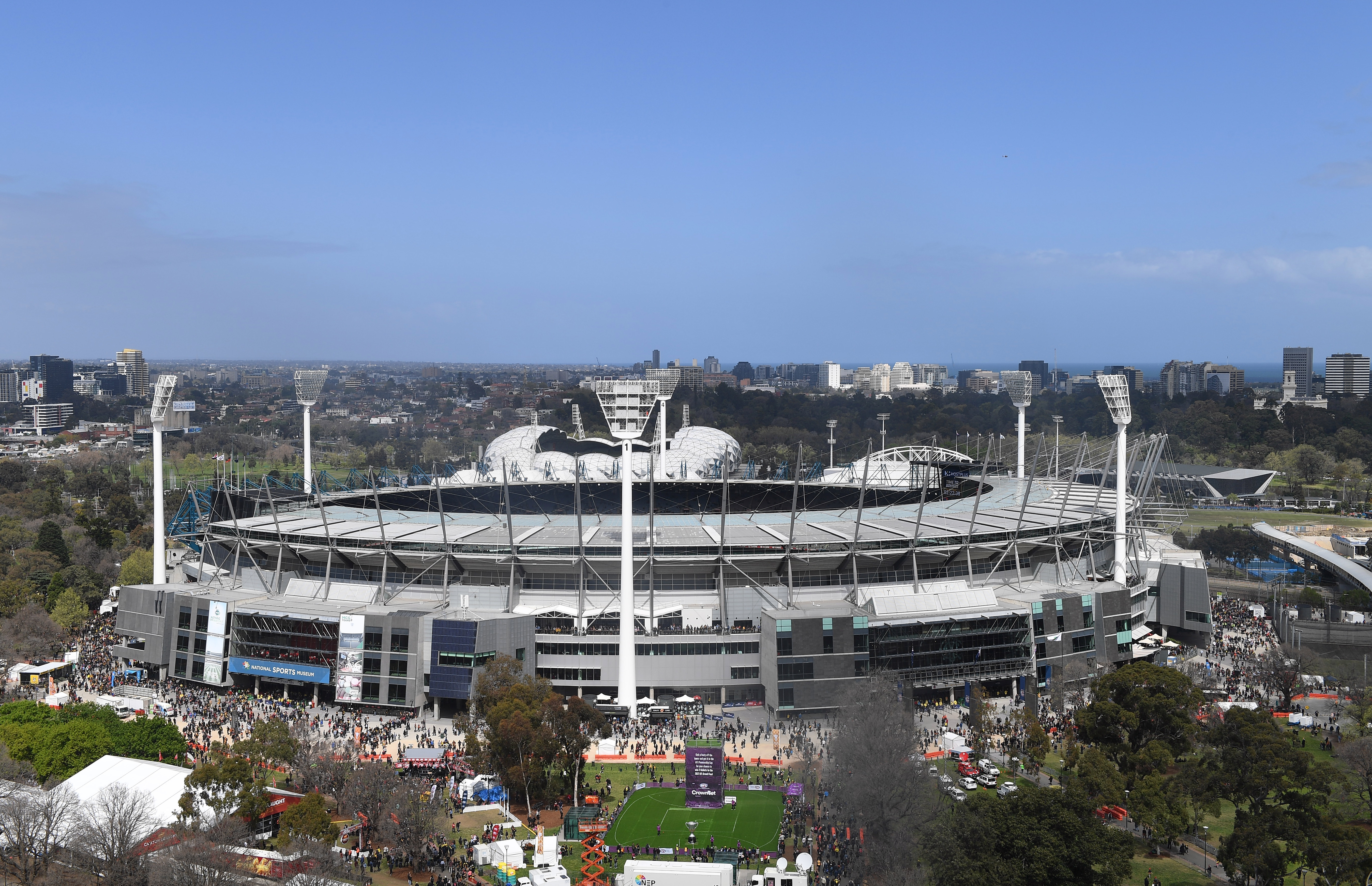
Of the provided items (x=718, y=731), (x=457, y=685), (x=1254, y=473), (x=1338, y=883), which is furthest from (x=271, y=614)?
(x=1254, y=473)

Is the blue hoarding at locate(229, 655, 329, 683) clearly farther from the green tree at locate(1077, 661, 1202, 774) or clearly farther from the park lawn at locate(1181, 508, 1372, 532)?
the park lawn at locate(1181, 508, 1372, 532)

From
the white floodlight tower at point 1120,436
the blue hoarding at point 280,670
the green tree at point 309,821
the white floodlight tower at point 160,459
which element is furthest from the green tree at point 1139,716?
the white floodlight tower at point 160,459

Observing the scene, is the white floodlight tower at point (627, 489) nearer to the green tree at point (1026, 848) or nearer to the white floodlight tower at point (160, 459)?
the green tree at point (1026, 848)

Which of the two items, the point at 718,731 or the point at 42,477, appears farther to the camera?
the point at 42,477

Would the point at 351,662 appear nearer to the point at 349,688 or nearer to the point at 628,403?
the point at 349,688

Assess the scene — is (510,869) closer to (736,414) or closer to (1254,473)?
(1254,473)

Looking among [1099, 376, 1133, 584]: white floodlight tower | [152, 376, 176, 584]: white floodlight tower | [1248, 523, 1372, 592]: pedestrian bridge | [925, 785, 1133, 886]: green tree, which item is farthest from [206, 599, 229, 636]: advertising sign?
[1248, 523, 1372, 592]: pedestrian bridge

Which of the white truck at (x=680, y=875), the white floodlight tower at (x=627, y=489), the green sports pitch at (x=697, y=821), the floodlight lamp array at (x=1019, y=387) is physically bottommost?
the green sports pitch at (x=697, y=821)
